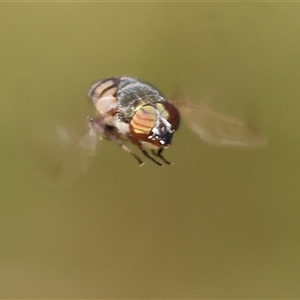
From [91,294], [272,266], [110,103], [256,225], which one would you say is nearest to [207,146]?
[256,225]

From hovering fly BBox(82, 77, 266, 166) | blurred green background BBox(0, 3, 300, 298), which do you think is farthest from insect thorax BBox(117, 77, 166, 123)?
blurred green background BBox(0, 3, 300, 298)

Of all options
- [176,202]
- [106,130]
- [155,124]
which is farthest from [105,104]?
[176,202]

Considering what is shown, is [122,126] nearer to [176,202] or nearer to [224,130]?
[224,130]

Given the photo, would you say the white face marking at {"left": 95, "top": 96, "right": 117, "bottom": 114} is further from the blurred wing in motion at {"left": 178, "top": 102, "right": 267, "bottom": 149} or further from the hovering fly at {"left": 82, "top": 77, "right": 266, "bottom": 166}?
the blurred wing in motion at {"left": 178, "top": 102, "right": 267, "bottom": 149}

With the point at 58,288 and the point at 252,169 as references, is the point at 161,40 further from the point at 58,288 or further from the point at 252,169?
the point at 58,288

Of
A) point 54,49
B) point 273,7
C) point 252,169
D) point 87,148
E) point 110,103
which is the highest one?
point 273,7

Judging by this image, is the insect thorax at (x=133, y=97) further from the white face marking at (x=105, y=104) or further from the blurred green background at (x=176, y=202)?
the blurred green background at (x=176, y=202)
